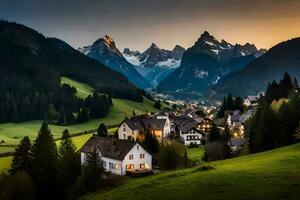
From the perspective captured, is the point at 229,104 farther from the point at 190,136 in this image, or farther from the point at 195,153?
the point at 195,153

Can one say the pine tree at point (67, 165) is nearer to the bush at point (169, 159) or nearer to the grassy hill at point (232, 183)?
the bush at point (169, 159)

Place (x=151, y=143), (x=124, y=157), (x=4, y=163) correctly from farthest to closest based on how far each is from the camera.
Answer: (x=4, y=163), (x=151, y=143), (x=124, y=157)

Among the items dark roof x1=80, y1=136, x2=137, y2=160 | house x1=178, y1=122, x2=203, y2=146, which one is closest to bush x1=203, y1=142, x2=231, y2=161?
dark roof x1=80, y1=136, x2=137, y2=160

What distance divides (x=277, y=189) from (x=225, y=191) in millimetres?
6272

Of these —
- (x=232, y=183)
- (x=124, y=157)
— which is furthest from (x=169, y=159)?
(x=232, y=183)

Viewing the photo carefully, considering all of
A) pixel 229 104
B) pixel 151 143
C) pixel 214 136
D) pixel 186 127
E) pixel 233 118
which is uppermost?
pixel 229 104

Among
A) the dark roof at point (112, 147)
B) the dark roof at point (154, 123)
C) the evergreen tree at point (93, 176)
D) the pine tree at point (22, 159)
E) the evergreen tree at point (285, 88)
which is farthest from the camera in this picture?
the evergreen tree at point (285, 88)

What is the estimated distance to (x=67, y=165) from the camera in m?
93.4

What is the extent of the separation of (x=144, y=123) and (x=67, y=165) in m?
51.6

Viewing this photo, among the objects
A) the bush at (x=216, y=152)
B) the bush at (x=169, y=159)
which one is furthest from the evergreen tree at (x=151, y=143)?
the bush at (x=169, y=159)

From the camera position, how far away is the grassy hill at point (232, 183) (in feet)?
171

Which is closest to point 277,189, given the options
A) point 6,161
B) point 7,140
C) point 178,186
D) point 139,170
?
point 178,186

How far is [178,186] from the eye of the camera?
60.1 metres

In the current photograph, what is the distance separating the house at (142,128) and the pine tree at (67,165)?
3707cm
